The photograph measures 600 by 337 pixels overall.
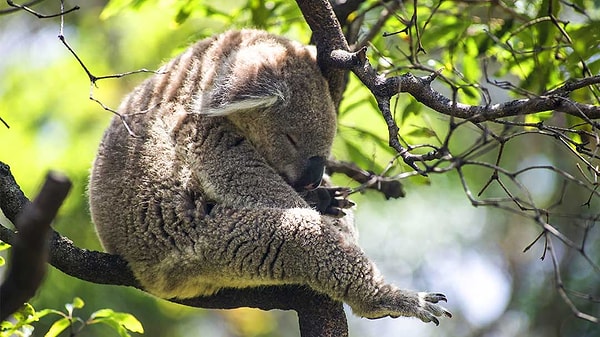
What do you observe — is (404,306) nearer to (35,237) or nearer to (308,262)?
(308,262)

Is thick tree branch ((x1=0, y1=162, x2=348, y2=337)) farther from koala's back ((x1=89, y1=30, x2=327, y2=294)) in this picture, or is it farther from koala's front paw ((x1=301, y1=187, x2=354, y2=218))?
koala's front paw ((x1=301, y1=187, x2=354, y2=218))

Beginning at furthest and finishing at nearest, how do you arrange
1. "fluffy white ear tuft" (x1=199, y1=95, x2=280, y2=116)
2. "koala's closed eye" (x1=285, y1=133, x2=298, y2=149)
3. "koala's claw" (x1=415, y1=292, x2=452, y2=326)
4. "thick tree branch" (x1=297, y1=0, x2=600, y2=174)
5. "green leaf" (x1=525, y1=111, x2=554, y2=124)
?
"koala's closed eye" (x1=285, y1=133, x2=298, y2=149), "green leaf" (x1=525, y1=111, x2=554, y2=124), "fluffy white ear tuft" (x1=199, y1=95, x2=280, y2=116), "koala's claw" (x1=415, y1=292, x2=452, y2=326), "thick tree branch" (x1=297, y1=0, x2=600, y2=174)

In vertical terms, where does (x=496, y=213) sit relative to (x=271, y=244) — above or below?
below

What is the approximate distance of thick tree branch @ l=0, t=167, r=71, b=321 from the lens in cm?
152

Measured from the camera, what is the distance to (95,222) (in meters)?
4.14

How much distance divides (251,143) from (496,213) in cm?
1124

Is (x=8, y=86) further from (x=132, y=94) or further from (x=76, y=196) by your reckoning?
(x=132, y=94)

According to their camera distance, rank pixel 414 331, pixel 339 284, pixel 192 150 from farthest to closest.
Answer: pixel 414 331 < pixel 192 150 < pixel 339 284

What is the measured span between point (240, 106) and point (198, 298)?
41.8 inches

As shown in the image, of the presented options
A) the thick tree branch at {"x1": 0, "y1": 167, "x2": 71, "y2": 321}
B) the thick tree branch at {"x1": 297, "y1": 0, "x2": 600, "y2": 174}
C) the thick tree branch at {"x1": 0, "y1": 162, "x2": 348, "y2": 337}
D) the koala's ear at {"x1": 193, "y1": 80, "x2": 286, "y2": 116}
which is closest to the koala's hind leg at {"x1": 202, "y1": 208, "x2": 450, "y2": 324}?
the thick tree branch at {"x1": 0, "y1": 162, "x2": 348, "y2": 337}

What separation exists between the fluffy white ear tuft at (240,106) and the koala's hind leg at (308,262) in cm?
60

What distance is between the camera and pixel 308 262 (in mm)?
3617

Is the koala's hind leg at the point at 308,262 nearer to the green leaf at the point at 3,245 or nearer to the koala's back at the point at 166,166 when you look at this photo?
the koala's back at the point at 166,166

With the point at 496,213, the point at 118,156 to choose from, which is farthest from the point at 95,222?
the point at 496,213
